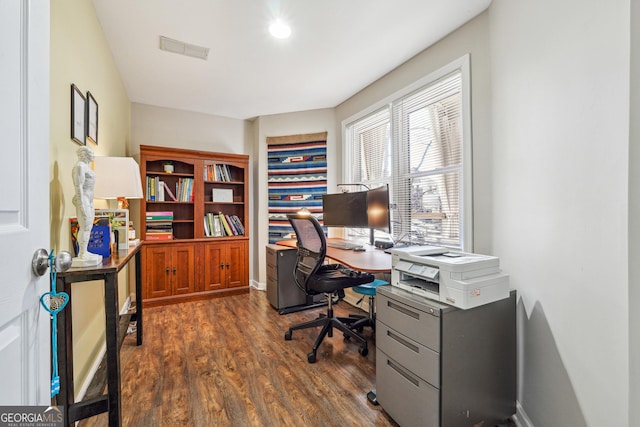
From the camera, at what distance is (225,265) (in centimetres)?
378

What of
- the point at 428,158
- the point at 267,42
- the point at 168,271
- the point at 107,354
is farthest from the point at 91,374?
the point at 428,158

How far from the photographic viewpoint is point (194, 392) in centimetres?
178

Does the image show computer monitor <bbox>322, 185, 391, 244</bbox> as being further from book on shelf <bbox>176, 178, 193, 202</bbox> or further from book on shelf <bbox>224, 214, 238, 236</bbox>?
book on shelf <bbox>176, 178, 193, 202</bbox>

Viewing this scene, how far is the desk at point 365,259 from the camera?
1.78 meters

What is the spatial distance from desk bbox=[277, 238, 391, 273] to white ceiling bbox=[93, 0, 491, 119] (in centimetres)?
174

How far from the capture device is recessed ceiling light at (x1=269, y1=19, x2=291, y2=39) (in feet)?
6.87

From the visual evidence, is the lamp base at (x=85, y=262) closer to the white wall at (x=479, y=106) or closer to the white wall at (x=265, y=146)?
the white wall at (x=479, y=106)

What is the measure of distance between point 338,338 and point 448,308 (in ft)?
4.80

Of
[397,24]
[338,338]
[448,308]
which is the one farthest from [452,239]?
[397,24]

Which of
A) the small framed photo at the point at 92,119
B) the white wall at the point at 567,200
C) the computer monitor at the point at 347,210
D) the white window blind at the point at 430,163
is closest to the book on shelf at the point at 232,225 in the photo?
the computer monitor at the point at 347,210

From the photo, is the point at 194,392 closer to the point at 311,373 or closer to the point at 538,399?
the point at 311,373

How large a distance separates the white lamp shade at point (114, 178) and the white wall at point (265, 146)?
6.77 ft

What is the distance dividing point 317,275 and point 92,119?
1976 millimetres

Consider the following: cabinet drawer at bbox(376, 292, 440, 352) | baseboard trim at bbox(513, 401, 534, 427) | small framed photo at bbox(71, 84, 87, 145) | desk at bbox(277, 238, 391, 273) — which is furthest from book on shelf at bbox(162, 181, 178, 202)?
baseboard trim at bbox(513, 401, 534, 427)
